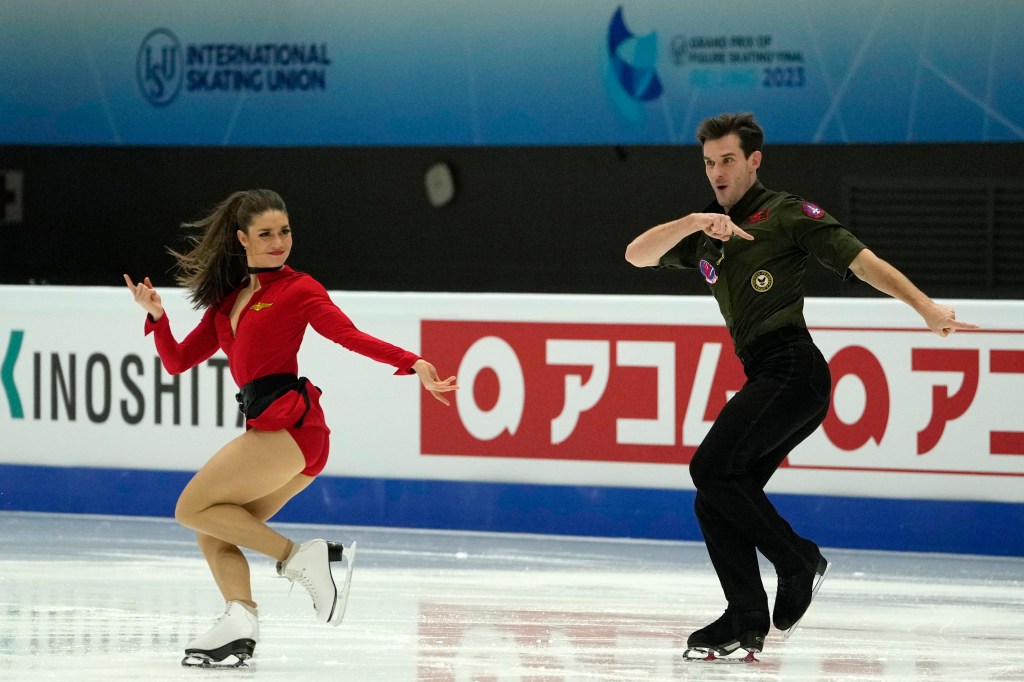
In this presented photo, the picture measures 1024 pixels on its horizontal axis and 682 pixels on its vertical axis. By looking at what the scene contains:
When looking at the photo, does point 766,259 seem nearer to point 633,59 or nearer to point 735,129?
point 735,129

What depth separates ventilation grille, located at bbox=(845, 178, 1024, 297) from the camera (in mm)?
10891

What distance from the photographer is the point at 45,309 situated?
7.95 meters

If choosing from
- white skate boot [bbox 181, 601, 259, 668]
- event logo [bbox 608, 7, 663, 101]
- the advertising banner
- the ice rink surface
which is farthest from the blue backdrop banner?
white skate boot [bbox 181, 601, 259, 668]

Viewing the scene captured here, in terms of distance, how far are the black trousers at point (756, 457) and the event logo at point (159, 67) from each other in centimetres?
861

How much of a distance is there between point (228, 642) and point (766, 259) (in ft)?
6.27

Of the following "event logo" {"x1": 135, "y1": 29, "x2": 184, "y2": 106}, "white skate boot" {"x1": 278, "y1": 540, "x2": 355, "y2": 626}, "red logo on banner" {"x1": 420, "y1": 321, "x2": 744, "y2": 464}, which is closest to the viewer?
"white skate boot" {"x1": 278, "y1": 540, "x2": 355, "y2": 626}

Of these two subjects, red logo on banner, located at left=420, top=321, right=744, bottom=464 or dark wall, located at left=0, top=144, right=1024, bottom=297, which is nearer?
red logo on banner, located at left=420, top=321, right=744, bottom=464

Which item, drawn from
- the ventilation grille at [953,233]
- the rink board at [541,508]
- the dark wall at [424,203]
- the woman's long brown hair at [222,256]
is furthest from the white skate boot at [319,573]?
the ventilation grille at [953,233]

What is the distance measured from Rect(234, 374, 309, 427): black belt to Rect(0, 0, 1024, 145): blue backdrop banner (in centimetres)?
704

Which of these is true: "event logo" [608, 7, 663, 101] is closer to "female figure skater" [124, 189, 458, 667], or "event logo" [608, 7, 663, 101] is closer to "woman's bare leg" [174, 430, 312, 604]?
"female figure skater" [124, 189, 458, 667]

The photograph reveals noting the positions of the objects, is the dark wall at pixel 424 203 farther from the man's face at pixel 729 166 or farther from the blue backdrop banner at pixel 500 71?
the man's face at pixel 729 166

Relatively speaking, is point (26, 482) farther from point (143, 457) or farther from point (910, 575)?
point (910, 575)

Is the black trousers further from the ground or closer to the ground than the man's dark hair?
closer to the ground

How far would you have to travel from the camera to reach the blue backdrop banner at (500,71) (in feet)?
36.4
